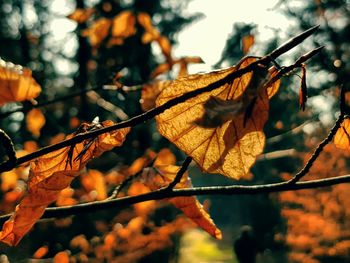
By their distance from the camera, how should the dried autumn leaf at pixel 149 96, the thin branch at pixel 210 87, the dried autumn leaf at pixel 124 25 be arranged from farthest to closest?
1. the dried autumn leaf at pixel 124 25
2. the dried autumn leaf at pixel 149 96
3. the thin branch at pixel 210 87

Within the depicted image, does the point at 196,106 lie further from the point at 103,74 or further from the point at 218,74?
the point at 103,74

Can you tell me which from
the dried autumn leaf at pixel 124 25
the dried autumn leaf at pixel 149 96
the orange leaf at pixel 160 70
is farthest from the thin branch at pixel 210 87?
the dried autumn leaf at pixel 124 25

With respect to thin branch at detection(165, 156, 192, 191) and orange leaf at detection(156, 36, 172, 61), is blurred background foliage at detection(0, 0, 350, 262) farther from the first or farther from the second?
thin branch at detection(165, 156, 192, 191)

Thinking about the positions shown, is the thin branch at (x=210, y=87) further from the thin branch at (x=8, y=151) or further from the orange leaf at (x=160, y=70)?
the orange leaf at (x=160, y=70)

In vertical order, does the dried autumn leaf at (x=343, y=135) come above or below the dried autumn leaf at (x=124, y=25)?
below

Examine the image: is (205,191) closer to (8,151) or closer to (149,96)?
(8,151)

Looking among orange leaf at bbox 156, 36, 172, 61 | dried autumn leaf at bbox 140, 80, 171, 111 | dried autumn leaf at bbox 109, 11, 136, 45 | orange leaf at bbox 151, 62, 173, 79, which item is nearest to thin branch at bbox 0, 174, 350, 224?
dried autumn leaf at bbox 140, 80, 171, 111

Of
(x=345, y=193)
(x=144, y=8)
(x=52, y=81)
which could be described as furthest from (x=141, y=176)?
(x=52, y=81)
